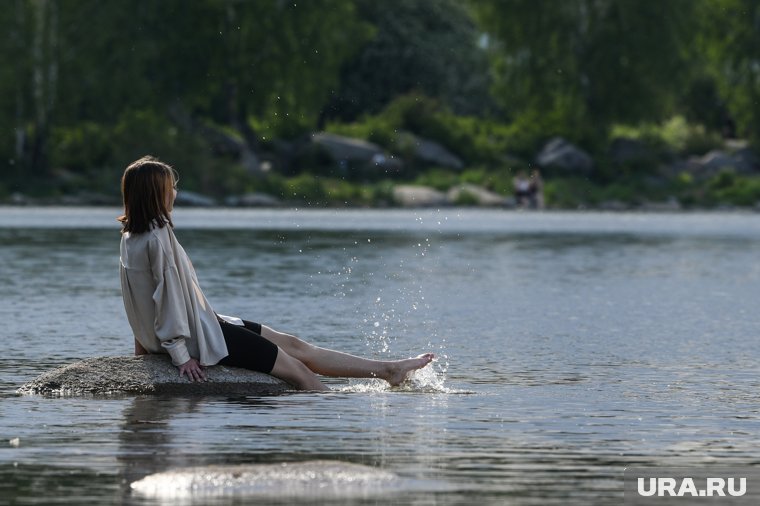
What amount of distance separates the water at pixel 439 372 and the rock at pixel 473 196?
34.3 meters

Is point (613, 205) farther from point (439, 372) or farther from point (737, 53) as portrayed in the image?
point (439, 372)

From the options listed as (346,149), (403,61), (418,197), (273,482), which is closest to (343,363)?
(273,482)

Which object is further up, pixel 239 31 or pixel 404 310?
pixel 239 31

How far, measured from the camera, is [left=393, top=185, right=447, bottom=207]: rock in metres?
71.4

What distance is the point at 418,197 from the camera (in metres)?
72.2

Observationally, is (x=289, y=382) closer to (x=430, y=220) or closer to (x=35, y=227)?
(x=35, y=227)

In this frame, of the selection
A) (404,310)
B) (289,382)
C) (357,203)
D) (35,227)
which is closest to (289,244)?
(35,227)

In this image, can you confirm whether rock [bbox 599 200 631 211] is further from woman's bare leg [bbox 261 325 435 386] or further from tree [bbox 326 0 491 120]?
woman's bare leg [bbox 261 325 435 386]

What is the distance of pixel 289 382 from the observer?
13695mm

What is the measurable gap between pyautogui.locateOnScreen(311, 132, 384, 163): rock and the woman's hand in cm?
6265

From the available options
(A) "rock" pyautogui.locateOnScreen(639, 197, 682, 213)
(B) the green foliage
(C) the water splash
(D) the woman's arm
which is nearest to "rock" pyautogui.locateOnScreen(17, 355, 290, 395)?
(D) the woman's arm

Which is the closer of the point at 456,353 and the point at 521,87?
the point at 456,353

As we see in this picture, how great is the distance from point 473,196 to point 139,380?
60648 mm

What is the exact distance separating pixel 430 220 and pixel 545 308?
3681 cm
